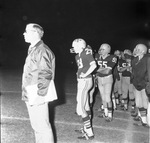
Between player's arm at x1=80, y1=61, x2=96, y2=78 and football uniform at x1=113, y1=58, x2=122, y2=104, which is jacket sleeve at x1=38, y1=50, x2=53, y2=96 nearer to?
player's arm at x1=80, y1=61, x2=96, y2=78

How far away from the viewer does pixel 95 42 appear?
3216 centimetres

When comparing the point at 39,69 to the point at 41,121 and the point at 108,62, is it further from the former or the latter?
the point at 108,62

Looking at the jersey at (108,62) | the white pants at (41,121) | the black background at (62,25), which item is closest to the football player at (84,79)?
the white pants at (41,121)

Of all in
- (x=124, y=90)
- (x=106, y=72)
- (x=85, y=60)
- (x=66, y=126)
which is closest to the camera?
(x=85, y=60)

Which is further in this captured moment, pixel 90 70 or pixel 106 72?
pixel 106 72

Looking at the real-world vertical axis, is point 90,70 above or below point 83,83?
above

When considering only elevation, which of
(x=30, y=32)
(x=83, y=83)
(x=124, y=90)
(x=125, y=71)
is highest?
(x=30, y=32)

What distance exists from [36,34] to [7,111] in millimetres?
4079

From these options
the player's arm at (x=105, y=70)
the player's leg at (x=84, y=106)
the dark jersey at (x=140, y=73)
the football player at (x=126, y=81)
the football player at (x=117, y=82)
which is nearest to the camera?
the player's leg at (x=84, y=106)

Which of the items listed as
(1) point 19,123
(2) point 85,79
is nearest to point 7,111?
(1) point 19,123

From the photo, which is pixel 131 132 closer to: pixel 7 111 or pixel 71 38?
pixel 7 111

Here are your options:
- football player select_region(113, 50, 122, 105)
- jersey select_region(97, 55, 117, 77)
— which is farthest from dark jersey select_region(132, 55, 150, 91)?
football player select_region(113, 50, 122, 105)

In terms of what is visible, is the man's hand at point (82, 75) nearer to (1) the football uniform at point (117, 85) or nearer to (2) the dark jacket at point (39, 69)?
(2) the dark jacket at point (39, 69)

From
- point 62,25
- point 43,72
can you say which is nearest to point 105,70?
point 43,72
